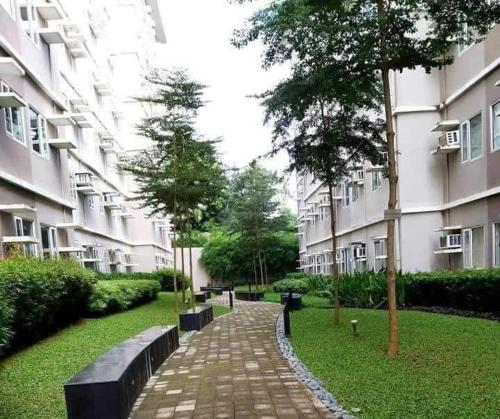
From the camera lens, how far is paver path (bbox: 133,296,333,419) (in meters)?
4.58

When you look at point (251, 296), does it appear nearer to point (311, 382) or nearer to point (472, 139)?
point (472, 139)

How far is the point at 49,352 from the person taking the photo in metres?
7.74

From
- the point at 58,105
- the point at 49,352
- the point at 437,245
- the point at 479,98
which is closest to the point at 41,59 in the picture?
the point at 58,105

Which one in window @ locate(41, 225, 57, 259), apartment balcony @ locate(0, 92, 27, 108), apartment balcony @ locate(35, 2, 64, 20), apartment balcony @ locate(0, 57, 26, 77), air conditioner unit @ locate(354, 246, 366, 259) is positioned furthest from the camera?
air conditioner unit @ locate(354, 246, 366, 259)

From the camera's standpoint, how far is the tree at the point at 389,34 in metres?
6.70

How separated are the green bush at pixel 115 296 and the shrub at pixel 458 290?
7.85 m

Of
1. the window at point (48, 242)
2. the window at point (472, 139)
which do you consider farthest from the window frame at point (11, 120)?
the window at point (472, 139)

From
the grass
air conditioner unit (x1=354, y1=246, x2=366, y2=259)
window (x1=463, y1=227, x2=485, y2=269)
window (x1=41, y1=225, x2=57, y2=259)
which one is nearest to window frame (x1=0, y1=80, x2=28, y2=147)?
window (x1=41, y1=225, x2=57, y2=259)

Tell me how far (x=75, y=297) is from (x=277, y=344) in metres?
4.95

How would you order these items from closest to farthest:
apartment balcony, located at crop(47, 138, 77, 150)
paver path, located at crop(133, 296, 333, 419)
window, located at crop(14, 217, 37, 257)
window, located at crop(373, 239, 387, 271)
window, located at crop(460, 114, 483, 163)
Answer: paver path, located at crop(133, 296, 333, 419) → window, located at crop(14, 217, 37, 257) → window, located at crop(460, 114, 483, 163) → apartment balcony, located at crop(47, 138, 77, 150) → window, located at crop(373, 239, 387, 271)

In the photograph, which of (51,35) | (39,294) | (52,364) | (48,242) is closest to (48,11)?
(51,35)

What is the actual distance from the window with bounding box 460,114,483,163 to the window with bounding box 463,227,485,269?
1.96 meters

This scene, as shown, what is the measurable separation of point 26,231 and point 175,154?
4764 mm

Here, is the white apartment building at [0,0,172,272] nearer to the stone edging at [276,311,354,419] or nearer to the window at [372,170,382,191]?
the stone edging at [276,311,354,419]
